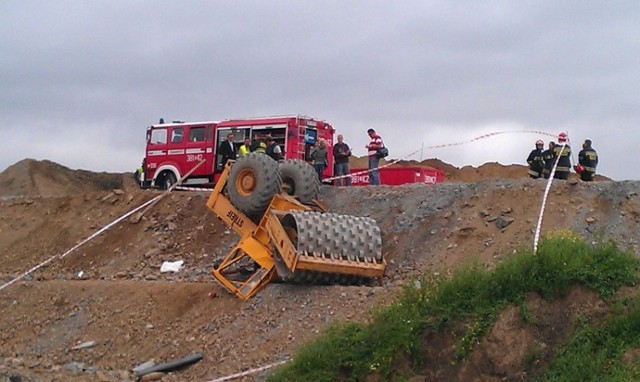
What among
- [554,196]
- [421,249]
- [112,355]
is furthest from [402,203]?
[112,355]

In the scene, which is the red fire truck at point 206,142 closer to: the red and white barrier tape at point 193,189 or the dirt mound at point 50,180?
the red and white barrier tape at point 193,189

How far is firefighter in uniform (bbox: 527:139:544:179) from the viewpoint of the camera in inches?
788

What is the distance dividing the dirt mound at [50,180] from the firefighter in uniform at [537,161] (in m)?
23.2

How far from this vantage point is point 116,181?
4319cm

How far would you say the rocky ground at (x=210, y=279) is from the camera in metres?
13.0

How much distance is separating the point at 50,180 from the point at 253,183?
92.1 feet

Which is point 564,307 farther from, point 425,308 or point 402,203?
point 402,203

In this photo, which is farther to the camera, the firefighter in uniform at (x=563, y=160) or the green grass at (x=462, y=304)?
the firefighter in uniform at (x=563, y=160)

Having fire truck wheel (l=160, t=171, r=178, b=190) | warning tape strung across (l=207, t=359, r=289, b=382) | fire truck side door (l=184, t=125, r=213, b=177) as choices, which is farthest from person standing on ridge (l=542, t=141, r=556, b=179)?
fire truck wheel (l=160, t=171, r=178, b=190)

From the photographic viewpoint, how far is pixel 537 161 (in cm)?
2003

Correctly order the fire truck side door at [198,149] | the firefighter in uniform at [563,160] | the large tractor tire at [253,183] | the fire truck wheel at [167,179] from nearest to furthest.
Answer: the large tractor tire at [253,183], the firefighter in uniform at [563,160], the fire truck side door at [198,149], the fire truck wheel at [167,179]

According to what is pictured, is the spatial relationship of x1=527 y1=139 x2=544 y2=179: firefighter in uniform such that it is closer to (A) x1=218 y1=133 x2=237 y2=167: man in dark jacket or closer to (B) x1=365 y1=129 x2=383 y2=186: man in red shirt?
(B) x1=365 y1=129 x2=383 y2=186: man in red shirt

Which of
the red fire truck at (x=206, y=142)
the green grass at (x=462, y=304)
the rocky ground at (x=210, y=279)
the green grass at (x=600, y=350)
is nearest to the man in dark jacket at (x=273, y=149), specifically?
the red fire truck at (x=206, y=142)

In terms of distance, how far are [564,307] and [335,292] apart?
4.71 m
